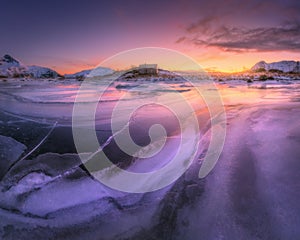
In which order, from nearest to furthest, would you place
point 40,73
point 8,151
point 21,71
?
point 8,151
point 21,71
point 40,73

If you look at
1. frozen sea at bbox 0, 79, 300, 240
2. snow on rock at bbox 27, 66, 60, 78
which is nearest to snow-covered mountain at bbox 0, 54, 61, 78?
snow on rock at bbox 27, 66, 60, 78

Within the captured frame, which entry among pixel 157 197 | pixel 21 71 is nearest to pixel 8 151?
pixel 157 197

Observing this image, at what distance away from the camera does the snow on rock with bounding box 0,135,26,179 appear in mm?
2839

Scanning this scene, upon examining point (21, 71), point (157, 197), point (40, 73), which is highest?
point (21, 71)

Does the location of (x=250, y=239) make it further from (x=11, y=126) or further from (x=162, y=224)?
(x=11, y=126)

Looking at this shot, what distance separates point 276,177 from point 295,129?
2.29 m

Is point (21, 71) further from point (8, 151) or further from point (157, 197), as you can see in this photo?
point (157, 197)

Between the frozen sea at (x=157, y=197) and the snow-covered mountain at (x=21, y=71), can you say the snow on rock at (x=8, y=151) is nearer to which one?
the frozen sea at (x=157, y=197)

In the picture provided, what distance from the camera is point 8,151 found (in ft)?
10.8

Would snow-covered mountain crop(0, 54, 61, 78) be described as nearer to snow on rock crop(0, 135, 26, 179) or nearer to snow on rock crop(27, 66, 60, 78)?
snow on rock crop(27, 66, 60, 78)

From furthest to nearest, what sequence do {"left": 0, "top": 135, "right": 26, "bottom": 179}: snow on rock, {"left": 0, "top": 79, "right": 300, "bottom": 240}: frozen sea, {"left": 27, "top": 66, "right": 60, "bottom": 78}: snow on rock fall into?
{"left": 27, "top": 66, "right": 60, "bottom": 78}: snow on rock < {"left": 0, "top": 135, "right": 26, "bottom": 179}: snow on rock < {"left": 0, "top": 79, "right": 300, "bottom": 240}: frozen sea

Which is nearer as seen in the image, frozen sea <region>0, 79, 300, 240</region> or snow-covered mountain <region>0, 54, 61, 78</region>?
frozen sea <region>0, 79, 300, 240</region>

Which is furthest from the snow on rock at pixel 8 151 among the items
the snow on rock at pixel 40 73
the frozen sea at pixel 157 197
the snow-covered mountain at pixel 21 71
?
the snow on rock at pixel 40 73

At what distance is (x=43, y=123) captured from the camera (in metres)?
5.02
